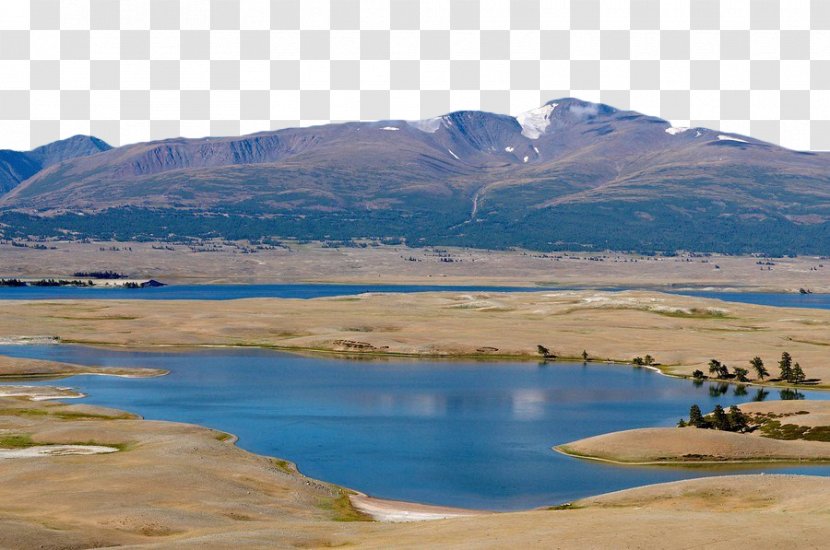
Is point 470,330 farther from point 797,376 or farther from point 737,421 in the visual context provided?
point 737,421

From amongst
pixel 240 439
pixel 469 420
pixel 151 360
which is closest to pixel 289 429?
pixel 240 439

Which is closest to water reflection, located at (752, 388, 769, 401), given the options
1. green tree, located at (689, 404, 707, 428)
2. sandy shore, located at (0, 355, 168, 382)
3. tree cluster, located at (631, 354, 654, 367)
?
tree cluster, located at (631, 354, 654, 367)

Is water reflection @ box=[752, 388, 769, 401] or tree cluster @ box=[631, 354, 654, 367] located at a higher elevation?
tree cluster @ box=[631, 354, 654, 367]

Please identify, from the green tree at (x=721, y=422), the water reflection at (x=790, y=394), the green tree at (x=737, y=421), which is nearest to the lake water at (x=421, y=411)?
the water reflection at (x=790, y=394)

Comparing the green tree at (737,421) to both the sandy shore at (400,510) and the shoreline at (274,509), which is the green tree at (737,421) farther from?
the sandy shore at (400,510)

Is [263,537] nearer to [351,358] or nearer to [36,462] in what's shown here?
[36,462]

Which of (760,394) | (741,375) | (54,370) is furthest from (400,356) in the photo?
(760,394)

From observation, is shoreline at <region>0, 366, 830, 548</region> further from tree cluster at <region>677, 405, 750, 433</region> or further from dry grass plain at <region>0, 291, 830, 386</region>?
dry grass plain at <region>0, 291, 830, 386</region>
